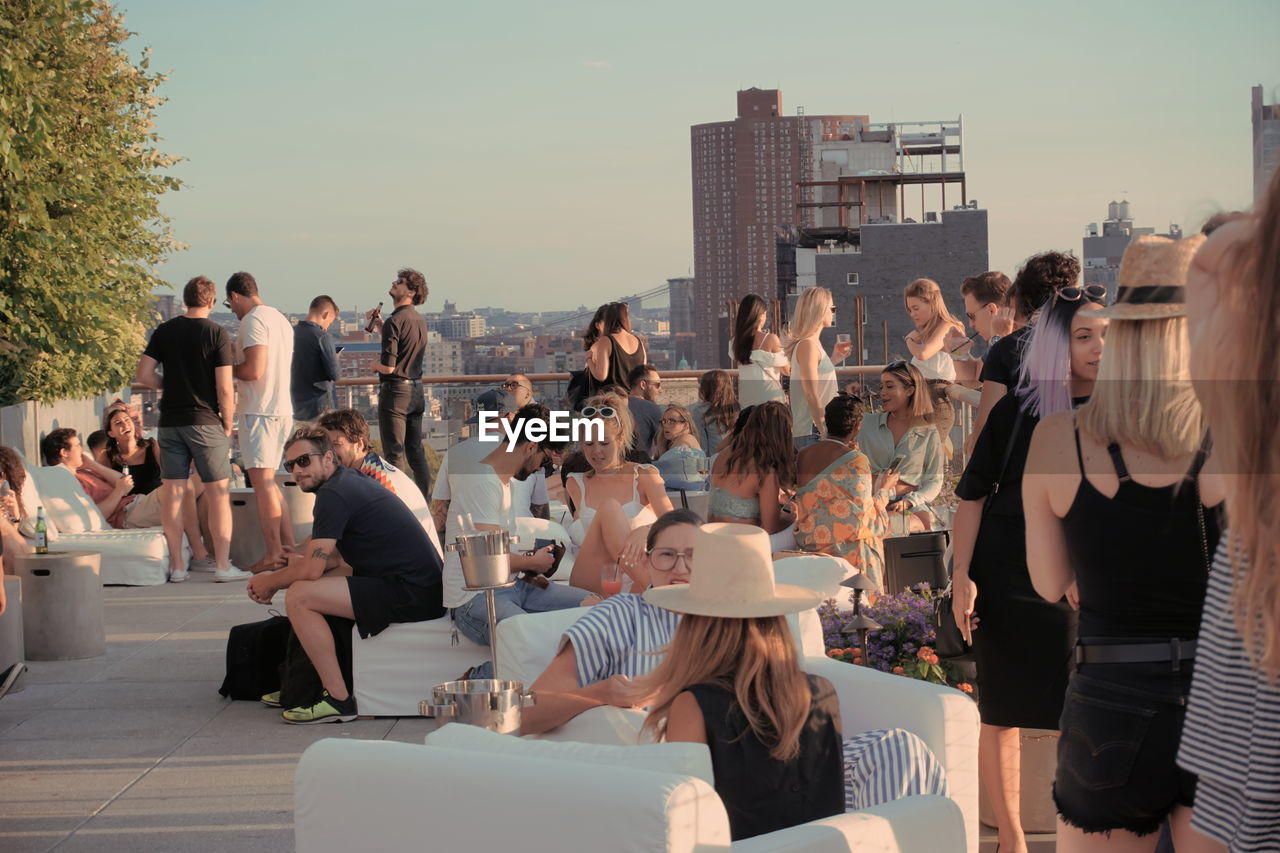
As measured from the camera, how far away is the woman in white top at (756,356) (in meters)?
8.40

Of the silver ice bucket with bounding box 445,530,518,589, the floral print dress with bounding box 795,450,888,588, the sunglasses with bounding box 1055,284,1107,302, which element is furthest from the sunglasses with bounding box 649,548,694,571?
the floral print dress with bounding box 795,450,888,588

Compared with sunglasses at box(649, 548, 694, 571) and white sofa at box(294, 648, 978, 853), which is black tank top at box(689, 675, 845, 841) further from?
sunglasses at box(649, 548, 694, 571)

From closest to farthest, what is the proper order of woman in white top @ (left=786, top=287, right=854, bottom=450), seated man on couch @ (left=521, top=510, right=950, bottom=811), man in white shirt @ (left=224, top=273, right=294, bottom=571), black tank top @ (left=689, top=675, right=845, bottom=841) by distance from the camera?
black tank top @ (left=689, top=675, right=845, bottom=841)
seated man on couch @ (left=521, top=510, right=950, bottom=811)
woman in white top @ (left=786, top=287, right=854, bottom=450)
man in white shirt @ (left=224, top=273, right=294, bottom=571)

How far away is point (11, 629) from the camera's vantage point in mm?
6480

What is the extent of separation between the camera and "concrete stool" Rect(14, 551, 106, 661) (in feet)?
23.3

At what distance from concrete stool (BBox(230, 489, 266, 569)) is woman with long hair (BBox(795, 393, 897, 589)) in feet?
19.0

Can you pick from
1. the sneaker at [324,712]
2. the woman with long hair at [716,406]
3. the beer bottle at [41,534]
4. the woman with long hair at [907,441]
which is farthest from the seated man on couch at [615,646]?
the woman with long hair at [716,406]

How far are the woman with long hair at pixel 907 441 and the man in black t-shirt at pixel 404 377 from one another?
411 cm

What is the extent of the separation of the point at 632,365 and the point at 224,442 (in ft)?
9.12

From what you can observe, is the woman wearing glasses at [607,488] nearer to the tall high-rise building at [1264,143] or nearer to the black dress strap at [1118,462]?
the black dress strap at [1118,462]

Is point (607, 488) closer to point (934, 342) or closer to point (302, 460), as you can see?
point (302, 460)

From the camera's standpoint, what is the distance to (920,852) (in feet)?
9.16

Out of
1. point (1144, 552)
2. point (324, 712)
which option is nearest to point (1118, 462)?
point (1144, 552)

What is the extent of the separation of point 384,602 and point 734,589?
337 cm
